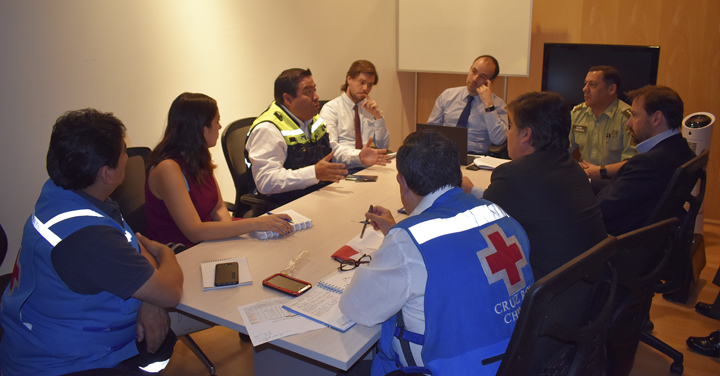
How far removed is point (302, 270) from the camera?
1.79 metres

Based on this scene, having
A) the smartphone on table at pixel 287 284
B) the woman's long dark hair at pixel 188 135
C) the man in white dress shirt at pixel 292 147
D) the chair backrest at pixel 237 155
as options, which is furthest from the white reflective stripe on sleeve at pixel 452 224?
the chair backrest at pixel 237 155

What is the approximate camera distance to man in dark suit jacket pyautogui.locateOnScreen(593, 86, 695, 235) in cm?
231

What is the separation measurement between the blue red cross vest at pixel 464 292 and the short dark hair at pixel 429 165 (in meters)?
0.15

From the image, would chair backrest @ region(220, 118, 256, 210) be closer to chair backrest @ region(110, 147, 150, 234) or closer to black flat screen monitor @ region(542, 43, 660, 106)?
chair backrest @ region(110, 147, 150, 234)

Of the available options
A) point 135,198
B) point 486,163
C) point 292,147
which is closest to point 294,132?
point 292,147

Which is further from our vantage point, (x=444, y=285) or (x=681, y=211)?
(x=681, y=211)

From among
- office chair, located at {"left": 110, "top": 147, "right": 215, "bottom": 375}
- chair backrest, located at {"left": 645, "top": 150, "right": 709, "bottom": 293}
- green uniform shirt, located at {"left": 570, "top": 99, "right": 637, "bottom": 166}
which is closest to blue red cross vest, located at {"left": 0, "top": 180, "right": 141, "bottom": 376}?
office chair, located at {"left": 110, "top": 147, "right": 215, "bottom": 375}

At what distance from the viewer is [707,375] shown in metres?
2.31

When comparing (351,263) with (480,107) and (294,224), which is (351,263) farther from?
(480,107)

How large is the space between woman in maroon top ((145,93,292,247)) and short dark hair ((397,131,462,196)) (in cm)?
83

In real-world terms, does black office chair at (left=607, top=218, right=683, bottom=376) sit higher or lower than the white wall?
lower

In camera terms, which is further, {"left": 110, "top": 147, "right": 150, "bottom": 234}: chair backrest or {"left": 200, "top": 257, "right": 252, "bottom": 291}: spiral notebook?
{"left": 110, "top": 147, "right": 150, "bottom": 234}: chair backrest

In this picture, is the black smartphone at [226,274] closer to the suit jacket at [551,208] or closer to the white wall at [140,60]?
the suit jacket at [551,208]

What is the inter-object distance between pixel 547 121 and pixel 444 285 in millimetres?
1033
